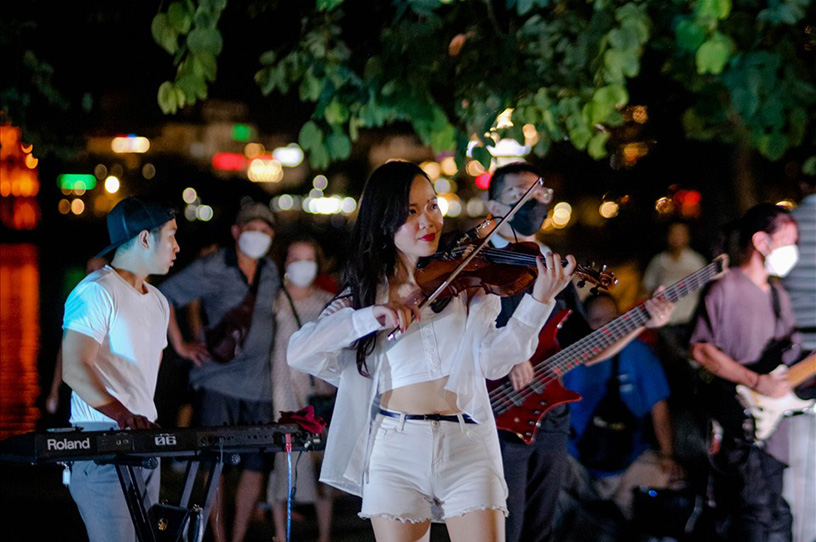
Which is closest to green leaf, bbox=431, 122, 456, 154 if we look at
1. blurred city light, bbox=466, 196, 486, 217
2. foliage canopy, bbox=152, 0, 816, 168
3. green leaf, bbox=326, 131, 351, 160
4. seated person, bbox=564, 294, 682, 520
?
foliage canopy, bbox=152, 0, 816, 168

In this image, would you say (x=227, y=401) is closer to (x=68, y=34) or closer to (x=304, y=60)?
(x=304, y=60)

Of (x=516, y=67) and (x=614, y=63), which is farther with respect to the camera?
(x=516, y=67)

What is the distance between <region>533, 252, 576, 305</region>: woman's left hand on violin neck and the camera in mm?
4125

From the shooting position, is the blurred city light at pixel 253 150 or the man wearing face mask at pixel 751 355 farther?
the blurred city light at pixel 253 150

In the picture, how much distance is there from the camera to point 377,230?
14.6 ft

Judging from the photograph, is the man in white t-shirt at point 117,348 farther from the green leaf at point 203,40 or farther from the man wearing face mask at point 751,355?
the man wearing face mask at point 751,355

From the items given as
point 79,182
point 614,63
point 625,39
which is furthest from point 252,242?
point 79,182

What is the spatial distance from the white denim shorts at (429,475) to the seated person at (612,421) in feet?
9.79

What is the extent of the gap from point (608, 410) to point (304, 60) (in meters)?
3.10

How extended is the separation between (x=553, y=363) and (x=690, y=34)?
2147 millimetres

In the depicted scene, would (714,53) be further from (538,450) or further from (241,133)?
(241,133)

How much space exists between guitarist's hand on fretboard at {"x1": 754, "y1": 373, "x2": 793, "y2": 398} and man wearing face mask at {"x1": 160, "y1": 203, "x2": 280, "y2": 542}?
3168 mm

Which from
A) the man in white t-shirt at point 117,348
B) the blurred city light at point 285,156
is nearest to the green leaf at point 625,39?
the man in white t-shirt at point 117,348

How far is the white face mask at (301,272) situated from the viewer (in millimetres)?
7602
